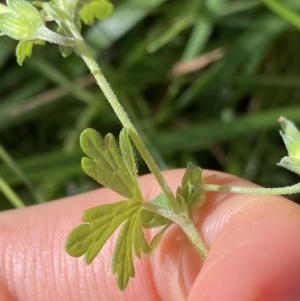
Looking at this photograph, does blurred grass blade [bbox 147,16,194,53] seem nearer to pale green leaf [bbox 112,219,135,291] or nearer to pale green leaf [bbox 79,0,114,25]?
pale green leaf [bbox 79,0,114,25]

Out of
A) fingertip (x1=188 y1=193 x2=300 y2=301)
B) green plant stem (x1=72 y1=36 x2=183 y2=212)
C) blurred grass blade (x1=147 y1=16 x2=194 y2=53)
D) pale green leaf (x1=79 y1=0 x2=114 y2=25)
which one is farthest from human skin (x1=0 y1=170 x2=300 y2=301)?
blurred grass blade (x1=147 y1=16 x2=194 y2=53)

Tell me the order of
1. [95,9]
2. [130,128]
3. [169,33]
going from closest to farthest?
[130,128] < [95,9] < [169,33]

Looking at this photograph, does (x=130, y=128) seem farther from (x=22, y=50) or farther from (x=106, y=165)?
(x=22, y=50)

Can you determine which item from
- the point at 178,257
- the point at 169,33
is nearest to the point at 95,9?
the point at 178,257

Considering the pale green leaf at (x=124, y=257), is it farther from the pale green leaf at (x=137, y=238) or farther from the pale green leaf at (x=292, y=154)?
the pale green leaf at (x=292, y=154)

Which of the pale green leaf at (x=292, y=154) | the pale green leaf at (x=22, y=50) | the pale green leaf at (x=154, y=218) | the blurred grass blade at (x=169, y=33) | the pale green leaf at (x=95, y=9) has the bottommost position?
the blurred grass blade at (x=169, y=33)

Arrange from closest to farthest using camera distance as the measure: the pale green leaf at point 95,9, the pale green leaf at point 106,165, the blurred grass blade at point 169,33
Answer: the pale green leaf at point 106,165 < the pale green leaf at point 95,9 < the blurred grass blade at point 169,33

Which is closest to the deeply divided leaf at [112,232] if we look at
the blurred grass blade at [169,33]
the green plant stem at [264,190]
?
the green plant stem at [264,190]
